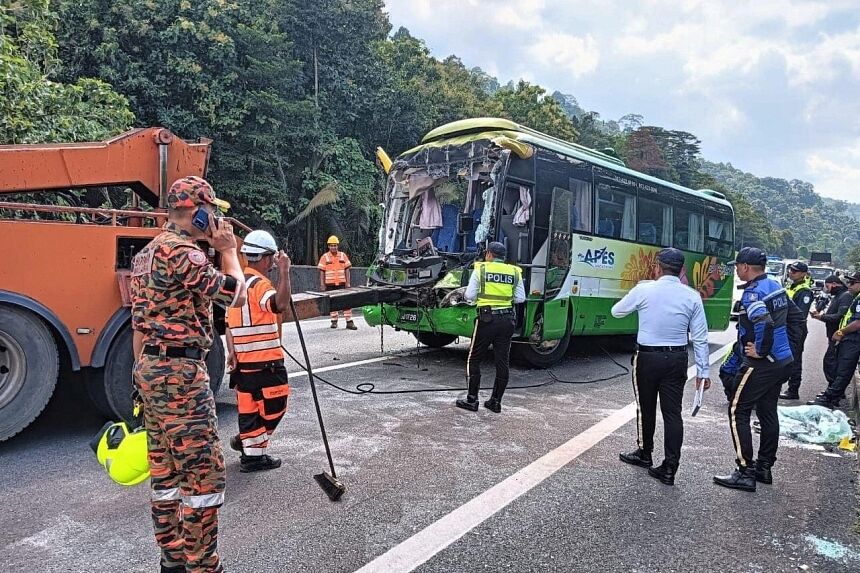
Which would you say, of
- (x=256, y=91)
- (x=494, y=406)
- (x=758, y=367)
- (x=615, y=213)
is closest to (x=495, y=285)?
(x=494, y=406)

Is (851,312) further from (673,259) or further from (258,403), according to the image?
(258,403)

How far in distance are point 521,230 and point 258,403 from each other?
464 centimetres

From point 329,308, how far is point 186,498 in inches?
154

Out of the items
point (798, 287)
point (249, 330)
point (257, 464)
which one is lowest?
point (257, 464)

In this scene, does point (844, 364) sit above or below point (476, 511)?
above

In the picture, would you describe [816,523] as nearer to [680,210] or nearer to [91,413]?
[91,413]

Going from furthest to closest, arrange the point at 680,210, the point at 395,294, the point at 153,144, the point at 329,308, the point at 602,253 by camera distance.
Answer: the point at 680,210 → the point at 602,253 → the point at 395,294 → the point at 329,308 → the point at 153,144

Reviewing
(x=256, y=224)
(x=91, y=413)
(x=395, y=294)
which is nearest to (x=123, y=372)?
(x=91, y=413)

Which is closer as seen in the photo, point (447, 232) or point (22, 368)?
point (22, 368)

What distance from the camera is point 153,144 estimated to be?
556 centimetres

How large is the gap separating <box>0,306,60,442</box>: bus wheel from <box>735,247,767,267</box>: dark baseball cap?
5.13m

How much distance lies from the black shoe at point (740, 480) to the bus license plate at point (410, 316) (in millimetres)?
4442

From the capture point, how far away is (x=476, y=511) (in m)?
3.80

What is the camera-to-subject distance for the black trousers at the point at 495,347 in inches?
247
